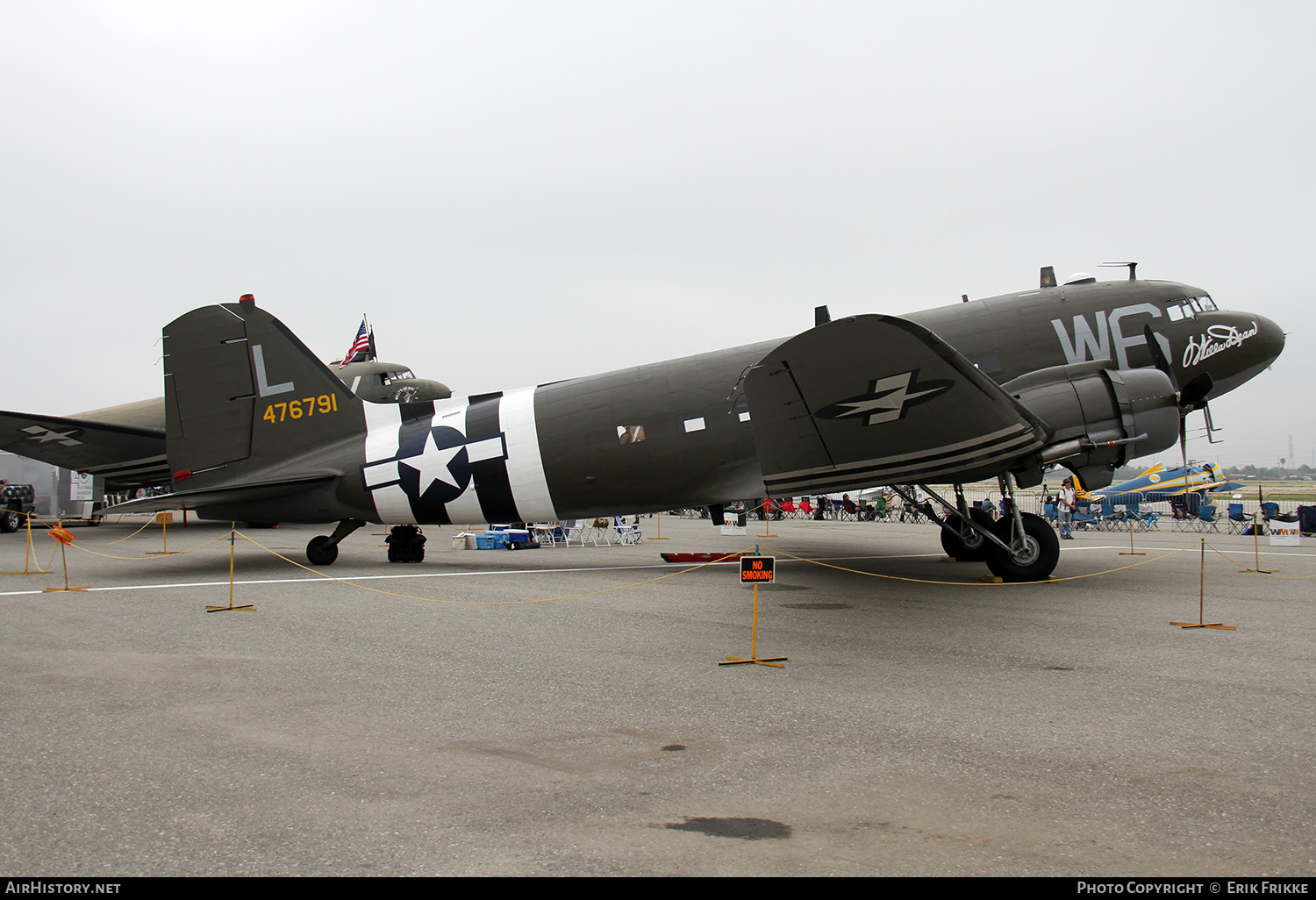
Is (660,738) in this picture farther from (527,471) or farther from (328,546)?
(328,546)

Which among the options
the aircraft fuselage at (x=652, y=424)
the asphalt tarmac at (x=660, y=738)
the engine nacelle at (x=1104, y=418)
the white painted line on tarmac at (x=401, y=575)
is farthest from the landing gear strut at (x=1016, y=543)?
the white painted line on tarmac at (x=401, y=575)

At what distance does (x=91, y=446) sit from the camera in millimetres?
22766

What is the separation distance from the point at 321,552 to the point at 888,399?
10035 mm

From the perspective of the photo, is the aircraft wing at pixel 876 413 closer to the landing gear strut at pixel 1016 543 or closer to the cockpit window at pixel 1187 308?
the landing gear strut at pixel 1016 543

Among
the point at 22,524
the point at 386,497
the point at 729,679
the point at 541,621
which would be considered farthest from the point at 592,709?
the point at 22,524

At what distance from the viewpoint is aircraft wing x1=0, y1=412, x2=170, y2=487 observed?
2170cm

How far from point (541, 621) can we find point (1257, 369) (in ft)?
39.1

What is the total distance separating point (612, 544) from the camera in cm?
2128

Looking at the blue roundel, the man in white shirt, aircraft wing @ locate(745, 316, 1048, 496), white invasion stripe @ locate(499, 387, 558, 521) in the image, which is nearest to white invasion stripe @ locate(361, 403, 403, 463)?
the blue roundel

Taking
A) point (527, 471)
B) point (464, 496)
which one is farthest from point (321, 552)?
point (527, 471)

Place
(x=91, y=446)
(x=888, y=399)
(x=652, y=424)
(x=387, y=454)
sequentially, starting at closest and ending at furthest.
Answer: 1. (x=888, y=399)
2. (x=652, y=424)
3. (x=387, y=454)
4. (x=91, y=446)

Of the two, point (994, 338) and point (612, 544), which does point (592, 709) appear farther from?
point (612, 544)

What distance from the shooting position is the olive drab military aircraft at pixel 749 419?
931 centimetres

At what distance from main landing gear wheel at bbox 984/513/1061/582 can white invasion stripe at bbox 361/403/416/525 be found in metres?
9.30
